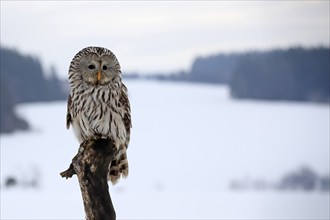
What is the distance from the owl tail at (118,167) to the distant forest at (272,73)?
290 centimetres

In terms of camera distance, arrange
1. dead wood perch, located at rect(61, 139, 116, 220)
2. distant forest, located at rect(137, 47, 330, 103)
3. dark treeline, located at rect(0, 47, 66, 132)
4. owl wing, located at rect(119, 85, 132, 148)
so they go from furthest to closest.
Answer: distant forest, located at rect(137, 47, 330, 103), dark treeline, located at rect(0, 47, 66, 132), owl wing, located at rect(119, 85, 132, 148), dead wood perch, located at rect(61, 139, 116, 220)

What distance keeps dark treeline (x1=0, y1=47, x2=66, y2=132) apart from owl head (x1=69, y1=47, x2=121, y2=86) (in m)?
2.41

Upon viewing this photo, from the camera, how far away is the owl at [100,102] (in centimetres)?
247

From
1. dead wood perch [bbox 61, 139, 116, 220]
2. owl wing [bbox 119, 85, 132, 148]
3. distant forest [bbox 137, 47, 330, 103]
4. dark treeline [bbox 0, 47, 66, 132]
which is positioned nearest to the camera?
dead wood perch [bbox 61, 139, 116, 220]

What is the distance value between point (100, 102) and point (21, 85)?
9.11 feet

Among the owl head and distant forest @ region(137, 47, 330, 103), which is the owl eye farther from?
distant forest @ region(137, 47, 330, 103)

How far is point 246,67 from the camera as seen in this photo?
6031 millimetres

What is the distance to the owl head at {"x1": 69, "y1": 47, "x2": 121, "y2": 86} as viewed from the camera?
8.00 ft

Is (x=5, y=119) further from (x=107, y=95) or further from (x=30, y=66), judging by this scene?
(x=107, y=95)

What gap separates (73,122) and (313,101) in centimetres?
338

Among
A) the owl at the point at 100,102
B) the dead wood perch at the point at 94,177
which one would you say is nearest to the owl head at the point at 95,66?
the owl at the point at 100,102

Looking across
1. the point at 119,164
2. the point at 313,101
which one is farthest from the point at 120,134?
the point at 313,101

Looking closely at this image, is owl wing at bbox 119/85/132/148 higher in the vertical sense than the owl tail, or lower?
higher

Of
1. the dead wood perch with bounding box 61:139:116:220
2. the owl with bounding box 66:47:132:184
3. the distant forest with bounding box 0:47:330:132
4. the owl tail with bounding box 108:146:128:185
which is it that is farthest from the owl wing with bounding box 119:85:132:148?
the distant forest with bounding box 0:47:330:132
